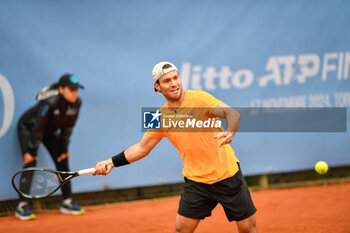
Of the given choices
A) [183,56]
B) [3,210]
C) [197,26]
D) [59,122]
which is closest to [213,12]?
[197,26]

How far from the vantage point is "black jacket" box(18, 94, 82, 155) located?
5.54m

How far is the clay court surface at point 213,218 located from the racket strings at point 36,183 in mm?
1405

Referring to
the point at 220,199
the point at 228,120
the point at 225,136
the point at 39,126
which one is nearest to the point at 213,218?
the point at 220,199

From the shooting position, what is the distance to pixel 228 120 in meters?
3.02

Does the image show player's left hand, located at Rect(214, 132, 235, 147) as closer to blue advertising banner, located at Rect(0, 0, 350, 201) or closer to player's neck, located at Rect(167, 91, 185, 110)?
player's neck, located at Rect(167, 91, 185, 110)

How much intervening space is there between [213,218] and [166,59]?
2282 mm

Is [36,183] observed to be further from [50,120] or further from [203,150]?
[50,120]

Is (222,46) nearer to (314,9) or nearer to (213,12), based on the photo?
(213,12)

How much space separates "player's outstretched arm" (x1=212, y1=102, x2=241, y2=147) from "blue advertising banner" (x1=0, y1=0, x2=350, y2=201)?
325cm

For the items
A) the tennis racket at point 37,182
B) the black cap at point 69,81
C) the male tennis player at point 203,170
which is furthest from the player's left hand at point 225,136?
the black cap at point 69,81

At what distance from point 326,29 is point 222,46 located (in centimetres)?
176

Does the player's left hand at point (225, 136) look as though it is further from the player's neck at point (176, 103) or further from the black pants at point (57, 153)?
the black pants at point (57, 153)

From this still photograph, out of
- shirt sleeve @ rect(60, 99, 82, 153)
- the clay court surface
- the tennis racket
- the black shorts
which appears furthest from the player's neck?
shirt sleeve @ rect(60, 99, 82, 153)

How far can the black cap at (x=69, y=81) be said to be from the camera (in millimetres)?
5594
